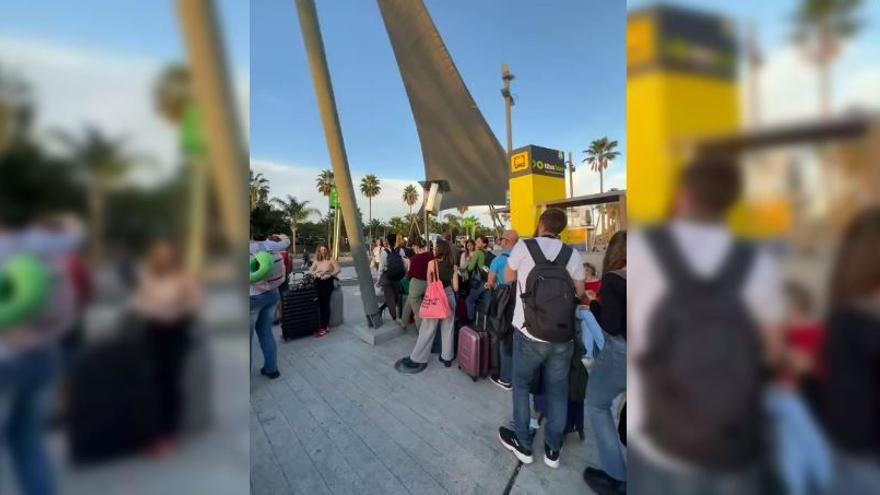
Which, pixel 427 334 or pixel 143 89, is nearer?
pixel 143 89

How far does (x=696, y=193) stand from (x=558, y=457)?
2.43 m

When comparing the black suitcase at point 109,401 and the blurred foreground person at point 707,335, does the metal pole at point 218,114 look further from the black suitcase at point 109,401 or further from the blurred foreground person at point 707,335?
the blurred foreground person at point 707,335

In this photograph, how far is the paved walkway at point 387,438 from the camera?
2.24 meters

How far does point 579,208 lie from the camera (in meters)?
8.38

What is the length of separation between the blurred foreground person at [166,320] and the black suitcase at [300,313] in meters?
4.78

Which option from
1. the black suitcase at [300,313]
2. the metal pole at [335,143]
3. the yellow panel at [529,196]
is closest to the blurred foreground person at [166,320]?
the metal pole at [335,143]

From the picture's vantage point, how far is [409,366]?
13.3 feet

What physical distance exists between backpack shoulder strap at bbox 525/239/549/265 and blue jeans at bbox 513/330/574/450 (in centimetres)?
55

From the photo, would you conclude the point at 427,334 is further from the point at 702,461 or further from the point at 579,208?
the point at 579,208

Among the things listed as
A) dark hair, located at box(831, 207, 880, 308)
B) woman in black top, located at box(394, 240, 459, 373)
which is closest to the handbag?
woman in black top, located at box(394, 240, 459, 373)

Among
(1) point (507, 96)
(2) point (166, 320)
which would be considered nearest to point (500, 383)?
(2) point (166, 320)

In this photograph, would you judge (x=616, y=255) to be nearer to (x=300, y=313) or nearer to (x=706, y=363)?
(x=706, y=363)

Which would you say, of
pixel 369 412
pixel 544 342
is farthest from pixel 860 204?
pixel 369 412

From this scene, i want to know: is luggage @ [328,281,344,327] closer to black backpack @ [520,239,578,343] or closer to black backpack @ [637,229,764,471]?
black backpack @ [520,239,578,343]
